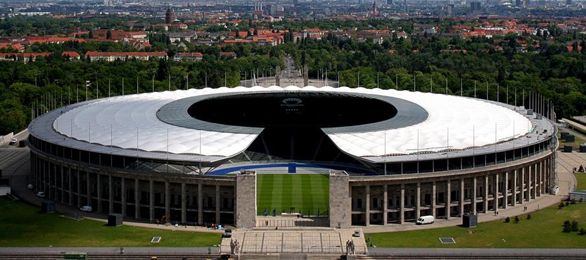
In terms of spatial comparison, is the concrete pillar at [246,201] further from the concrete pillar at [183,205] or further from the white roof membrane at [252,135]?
the white roof membrane at [252,135]

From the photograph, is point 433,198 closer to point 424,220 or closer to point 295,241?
point 424,220

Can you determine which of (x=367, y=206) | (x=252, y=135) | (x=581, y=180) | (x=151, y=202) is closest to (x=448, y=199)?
(x=367, y=206)

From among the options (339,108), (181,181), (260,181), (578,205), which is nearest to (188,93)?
(339,108)

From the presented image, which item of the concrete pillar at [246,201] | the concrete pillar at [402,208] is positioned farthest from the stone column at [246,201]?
the concrete pillar at [402,208]

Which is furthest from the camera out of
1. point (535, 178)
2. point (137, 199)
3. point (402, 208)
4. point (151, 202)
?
point (535, 178)

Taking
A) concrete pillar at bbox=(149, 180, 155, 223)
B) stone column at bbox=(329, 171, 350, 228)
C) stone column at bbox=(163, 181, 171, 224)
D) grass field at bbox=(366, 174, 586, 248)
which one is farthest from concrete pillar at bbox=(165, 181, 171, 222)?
grass field at bbox=(366, 174, 586, 248)

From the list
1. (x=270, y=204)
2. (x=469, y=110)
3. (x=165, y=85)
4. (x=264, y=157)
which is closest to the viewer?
(x=270, y=204)

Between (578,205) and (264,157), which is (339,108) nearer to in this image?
(264,157)
